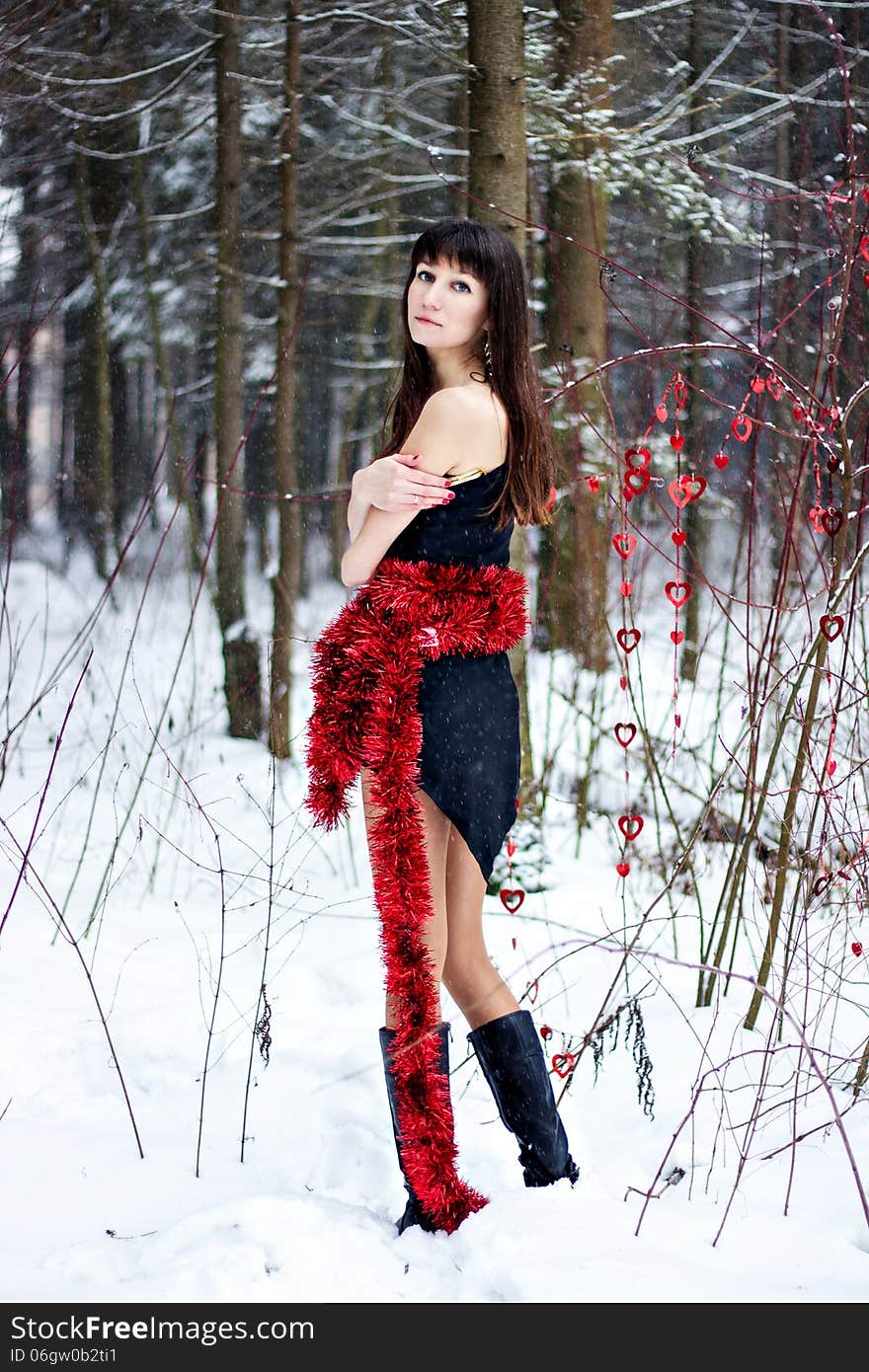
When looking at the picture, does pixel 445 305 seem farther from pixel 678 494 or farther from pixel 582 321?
pixel 582 321

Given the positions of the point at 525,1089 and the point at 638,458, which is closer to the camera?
the point at 525,1089

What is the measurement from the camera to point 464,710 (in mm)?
2143

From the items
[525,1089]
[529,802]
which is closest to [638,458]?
[525,1089]

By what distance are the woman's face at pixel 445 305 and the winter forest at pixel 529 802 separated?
22cm

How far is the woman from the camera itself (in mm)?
2074

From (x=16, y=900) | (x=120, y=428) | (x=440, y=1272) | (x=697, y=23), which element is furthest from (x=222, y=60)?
(x=120, y=428)

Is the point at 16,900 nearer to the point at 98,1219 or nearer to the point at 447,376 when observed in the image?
the point at 98,1219

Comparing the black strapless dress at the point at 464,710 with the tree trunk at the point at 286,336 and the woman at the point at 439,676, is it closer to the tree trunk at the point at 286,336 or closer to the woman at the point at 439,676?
the woman at the point at 439,676

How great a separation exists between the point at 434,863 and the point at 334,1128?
0.88 meters

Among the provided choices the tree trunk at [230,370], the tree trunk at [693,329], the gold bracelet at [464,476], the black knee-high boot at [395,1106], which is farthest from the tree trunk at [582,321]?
the black knee-high boot at [395,1106]

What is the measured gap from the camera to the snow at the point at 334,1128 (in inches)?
78.8

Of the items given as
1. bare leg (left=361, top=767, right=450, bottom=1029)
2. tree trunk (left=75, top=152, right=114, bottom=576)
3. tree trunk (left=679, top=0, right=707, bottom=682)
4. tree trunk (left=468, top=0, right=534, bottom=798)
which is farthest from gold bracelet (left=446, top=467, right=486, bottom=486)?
tree trunk (left=75, top=152, right=114, bottom=576)

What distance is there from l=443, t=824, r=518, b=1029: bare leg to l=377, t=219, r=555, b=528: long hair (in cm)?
66

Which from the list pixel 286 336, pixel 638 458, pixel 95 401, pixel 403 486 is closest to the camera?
pixel 403 486
